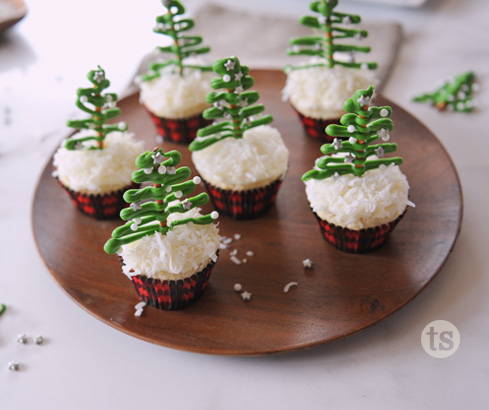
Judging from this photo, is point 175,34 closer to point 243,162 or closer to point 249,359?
point 243,162

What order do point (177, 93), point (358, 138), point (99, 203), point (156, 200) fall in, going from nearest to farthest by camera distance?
point (156, 200), point (358, 138), point (99, 203), point (177, 93)

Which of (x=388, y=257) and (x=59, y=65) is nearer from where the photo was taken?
(x=388, y=257)

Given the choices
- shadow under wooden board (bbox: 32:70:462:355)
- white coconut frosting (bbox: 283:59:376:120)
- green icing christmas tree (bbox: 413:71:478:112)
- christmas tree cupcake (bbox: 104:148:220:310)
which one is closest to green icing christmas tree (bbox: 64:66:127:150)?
shadow under wooden board (bbox: 32:70:462:355)

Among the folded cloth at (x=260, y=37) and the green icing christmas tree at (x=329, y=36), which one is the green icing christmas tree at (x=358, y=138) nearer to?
the green icing christmas tree at (x=329, y=36)

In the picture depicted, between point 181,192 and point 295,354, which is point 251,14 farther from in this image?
point 295,354

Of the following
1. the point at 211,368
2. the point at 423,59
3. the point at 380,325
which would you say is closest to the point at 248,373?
the point at 211,368

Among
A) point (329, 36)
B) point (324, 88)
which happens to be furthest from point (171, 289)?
point (329, 36)

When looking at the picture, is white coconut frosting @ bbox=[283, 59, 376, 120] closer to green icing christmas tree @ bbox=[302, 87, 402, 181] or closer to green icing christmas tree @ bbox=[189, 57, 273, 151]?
green icing christmas tree @ bbox=[189, 57, 273, 151]
